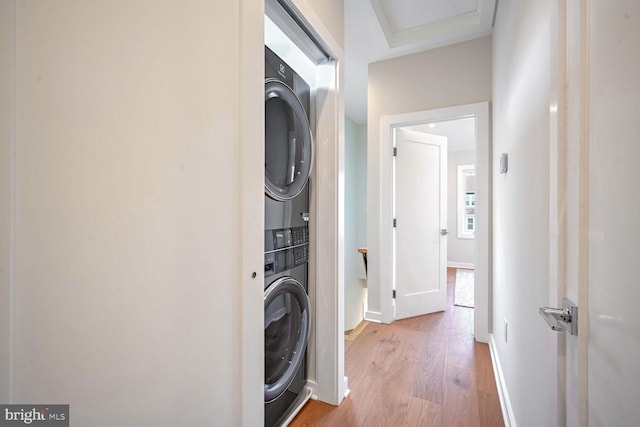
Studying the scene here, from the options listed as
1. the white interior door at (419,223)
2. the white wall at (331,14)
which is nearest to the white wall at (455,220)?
the white interior door at (419,223)

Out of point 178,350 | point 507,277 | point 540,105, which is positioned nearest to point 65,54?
point 178,350

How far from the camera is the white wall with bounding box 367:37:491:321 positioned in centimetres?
238

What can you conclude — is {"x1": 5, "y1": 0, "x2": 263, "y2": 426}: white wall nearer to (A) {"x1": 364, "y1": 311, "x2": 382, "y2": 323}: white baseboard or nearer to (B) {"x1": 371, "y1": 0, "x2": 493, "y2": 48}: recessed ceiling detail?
(B) {"x1": 371, "y1": 0, "x2": 493, "y2": 48}: recessed ceiling detail

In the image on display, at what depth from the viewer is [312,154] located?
146 centimetres

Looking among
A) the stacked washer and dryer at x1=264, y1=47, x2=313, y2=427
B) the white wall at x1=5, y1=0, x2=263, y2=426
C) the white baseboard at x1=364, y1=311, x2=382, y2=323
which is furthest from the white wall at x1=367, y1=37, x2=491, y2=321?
the white wall at x1=5, y1=0, x2=263, y2=426

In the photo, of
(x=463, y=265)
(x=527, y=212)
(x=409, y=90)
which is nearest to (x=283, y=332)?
(x=527, y=212)

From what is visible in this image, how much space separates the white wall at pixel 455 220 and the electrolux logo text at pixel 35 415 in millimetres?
6728

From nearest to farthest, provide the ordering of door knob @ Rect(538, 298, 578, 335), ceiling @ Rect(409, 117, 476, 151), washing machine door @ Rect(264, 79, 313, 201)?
1. door knob @ Rect(538, 298, 578, 335)
2. washing machine door @ Rect(264, 79, 313, 201)
3. ceiling @ Rect(409, 117, 476, 151)

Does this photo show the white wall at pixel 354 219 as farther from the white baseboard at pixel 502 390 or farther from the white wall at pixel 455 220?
the white wall at pixel 455 220

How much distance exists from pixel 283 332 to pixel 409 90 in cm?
253

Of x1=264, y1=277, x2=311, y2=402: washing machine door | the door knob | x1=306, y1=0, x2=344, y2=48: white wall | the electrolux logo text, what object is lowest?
x1=264, y1=277, x2=311, y2=402: washing machine door

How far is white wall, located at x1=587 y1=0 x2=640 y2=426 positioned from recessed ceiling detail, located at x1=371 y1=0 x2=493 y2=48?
2.01 metres

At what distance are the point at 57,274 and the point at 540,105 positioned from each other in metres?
1.44

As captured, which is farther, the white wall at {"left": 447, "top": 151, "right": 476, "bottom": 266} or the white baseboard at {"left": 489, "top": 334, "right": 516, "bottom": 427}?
the white wall at {"left": 447, "top": 151, "right": 476, "bottom": 266}
